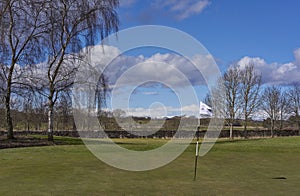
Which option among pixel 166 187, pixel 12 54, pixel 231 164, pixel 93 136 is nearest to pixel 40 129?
pixel 93 136

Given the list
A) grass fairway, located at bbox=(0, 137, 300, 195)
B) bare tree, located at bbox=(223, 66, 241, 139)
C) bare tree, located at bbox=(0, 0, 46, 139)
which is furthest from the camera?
bare tree, located at bbox=(223, 66, 241, 139)

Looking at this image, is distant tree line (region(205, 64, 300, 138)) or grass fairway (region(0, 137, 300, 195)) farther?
distant tree line (region(205, 64, 300, 138))

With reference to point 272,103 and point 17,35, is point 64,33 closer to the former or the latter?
point 17,35

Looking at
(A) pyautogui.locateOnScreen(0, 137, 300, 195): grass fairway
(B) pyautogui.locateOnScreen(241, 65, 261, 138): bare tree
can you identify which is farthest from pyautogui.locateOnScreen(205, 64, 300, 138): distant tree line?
(A) pyautogui.locateOnScreen(0, 137, 300, 195): grass fairway

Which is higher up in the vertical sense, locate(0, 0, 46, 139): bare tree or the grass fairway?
locate(0, 0, 46, 139): bare tree

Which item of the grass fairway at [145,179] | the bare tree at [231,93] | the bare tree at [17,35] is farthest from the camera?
the bare tree at [231,93]

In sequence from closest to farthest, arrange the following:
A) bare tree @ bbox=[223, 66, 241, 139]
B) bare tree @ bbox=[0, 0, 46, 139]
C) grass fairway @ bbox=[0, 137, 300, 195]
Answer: grass fairway @ bbox=[0, 137, 300, 195], bare tree @ bbox=[0, 0, 46, 139], bare tree @ bbox=[223, 66, 241, 139]

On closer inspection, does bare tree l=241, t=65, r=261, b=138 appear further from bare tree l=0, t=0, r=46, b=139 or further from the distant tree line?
bare tree l=0, t=0, r=46, b=139

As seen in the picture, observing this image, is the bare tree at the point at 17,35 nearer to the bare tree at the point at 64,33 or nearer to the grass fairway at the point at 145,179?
the bare tree at the point at 64,33

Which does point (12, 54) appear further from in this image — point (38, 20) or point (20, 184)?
point (20, 184)

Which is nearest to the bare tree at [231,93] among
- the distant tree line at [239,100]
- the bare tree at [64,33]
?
the distant tree line at [239,100]

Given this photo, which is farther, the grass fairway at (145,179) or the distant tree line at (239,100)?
the distant tree line at (239,100)

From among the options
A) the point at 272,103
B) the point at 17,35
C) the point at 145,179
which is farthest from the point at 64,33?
the point at 272,103

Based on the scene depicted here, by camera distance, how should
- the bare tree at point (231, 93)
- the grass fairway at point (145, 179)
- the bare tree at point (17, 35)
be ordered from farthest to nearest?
the bare tree at point (231, 93), the bare tree at point (17, 35), the grass fairway at point (145, 179)
